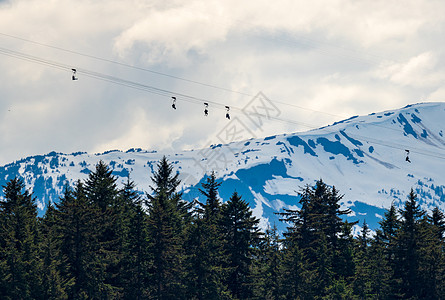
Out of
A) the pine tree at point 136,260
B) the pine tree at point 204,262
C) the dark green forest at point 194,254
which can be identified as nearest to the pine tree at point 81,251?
the dark green forest at point 194,254

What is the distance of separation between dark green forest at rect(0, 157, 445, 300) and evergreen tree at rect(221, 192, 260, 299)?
0.39ft

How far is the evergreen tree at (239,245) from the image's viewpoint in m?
73.2

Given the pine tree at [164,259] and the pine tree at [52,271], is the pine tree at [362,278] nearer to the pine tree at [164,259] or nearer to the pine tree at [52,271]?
the pine tree at [164,259]

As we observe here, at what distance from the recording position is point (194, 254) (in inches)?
2689

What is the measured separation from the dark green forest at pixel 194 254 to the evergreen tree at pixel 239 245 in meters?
0.12

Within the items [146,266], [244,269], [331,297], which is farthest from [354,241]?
[146,266]

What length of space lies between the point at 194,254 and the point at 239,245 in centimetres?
740

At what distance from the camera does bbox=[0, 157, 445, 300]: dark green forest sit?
207ft

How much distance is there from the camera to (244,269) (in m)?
73.5

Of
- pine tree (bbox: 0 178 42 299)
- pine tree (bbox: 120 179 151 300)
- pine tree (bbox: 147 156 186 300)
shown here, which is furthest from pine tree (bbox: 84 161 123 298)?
pine tree (bbox: 0 178 42 299)

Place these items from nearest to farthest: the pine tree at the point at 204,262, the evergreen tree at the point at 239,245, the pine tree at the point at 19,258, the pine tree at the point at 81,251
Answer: the pine tree at the point at 19,258 < the pine tree at the point at 81,251 < the pine tree at the point at 204,262 < the evergreen tree at the point at 239,245

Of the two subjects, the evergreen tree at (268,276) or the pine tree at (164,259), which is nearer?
the pine tree at (164,259)

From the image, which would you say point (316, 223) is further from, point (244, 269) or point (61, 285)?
point (61, 285)

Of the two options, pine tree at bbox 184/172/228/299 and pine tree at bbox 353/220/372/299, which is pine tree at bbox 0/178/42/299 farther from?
pine tree at bbox 353/220/372/299
